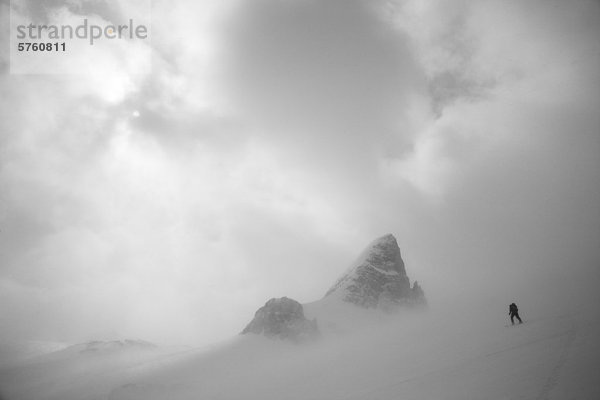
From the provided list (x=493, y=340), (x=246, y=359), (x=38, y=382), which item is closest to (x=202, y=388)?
(x=246, y=359)

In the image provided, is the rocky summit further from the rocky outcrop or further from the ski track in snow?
the ski track in snow

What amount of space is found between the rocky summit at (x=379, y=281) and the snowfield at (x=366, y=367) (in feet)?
11.5

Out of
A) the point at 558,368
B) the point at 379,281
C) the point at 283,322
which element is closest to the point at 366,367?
the point at 558,368

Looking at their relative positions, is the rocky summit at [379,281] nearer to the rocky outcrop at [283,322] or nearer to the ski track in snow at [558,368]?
the rocky outcrop at [283,322]

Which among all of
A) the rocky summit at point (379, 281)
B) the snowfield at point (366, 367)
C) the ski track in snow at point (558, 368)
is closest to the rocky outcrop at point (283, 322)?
the snowfield at point (366, 367)

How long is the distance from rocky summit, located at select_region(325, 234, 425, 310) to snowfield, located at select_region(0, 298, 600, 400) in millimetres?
3502

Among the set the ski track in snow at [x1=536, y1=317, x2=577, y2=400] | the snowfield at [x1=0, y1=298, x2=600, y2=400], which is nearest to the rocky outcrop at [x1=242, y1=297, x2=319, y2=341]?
the snowfield at [x1=0, y1=298, x2=600, y2=400]

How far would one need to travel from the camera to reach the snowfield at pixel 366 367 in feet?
50.1

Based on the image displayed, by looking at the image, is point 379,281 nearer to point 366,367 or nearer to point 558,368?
point 366,367

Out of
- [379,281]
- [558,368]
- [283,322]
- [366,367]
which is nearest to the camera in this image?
[558,368]

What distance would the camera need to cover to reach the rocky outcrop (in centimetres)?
4900

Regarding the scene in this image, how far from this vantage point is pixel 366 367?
27.9 metres

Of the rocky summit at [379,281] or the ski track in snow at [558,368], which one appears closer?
the ski track in snow at [558,368]

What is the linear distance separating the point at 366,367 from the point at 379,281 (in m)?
38.7
